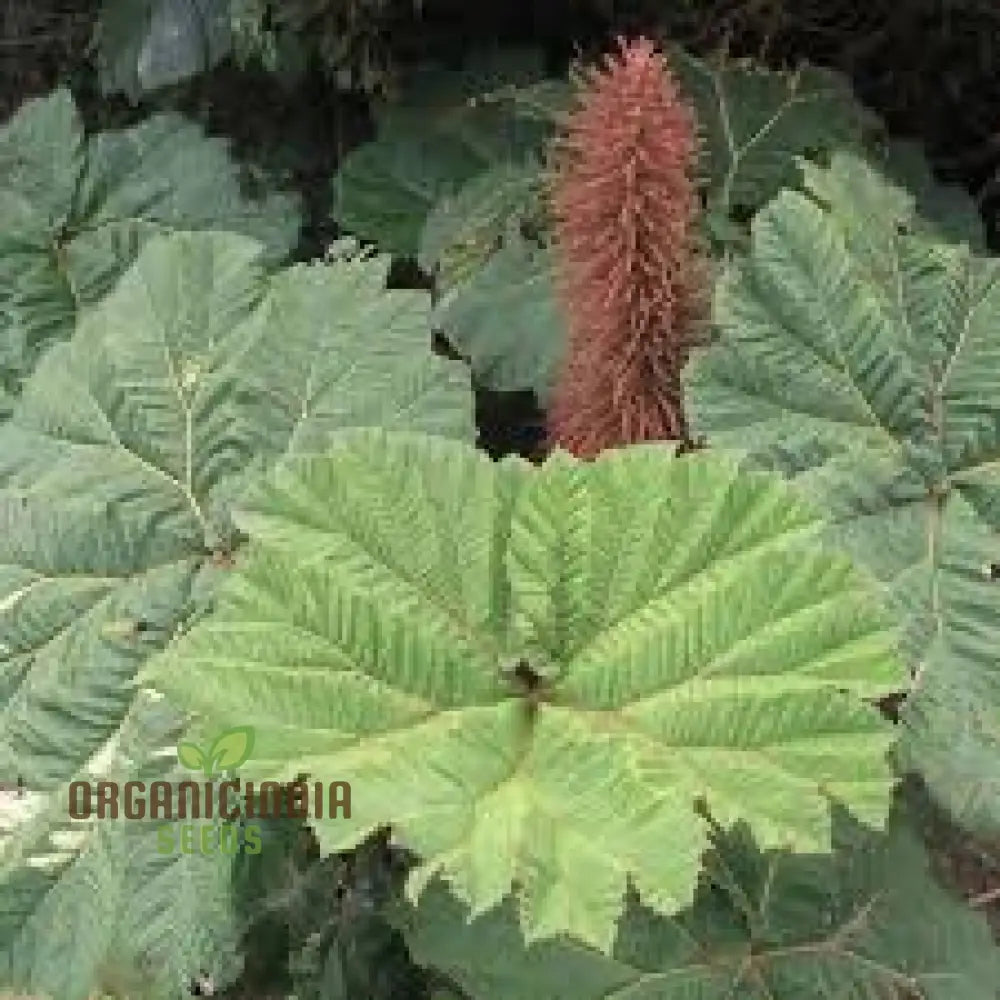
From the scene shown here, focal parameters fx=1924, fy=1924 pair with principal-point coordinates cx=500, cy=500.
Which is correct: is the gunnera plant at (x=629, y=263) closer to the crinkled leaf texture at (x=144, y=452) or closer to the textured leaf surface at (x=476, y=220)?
the crinkled leaf texture at (x=144, y=452)

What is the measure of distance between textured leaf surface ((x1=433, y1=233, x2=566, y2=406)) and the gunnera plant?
0.32 m

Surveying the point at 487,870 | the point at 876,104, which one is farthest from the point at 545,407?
the point at 876,104

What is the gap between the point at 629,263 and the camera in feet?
5.04

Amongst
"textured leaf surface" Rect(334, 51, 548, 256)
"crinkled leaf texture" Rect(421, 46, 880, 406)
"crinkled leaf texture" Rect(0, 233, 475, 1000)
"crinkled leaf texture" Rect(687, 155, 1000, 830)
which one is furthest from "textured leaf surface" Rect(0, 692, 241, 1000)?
"textured leaf surface" Rect(334, 51, 548, 256)

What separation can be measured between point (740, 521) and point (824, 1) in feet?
4.02

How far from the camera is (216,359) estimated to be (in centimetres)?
168

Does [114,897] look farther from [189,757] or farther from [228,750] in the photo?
[228,750]

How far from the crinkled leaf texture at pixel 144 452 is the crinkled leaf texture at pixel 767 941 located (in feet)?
0.86

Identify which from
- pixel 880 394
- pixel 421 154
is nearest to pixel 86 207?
pixel 421 154

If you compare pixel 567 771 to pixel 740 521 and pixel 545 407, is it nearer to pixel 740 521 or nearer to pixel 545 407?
pixel 740 521

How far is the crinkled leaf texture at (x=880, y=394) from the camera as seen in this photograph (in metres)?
1.55

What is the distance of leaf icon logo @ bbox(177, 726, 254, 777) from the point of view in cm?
130

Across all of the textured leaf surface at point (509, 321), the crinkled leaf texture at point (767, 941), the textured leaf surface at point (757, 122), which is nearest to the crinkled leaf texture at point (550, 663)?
the crinkled leaf texture at point (767, 941)

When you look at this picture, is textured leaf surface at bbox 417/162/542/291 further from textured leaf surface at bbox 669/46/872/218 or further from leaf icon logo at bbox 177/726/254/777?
leaf icon logo at bbox 177/726/254/777
